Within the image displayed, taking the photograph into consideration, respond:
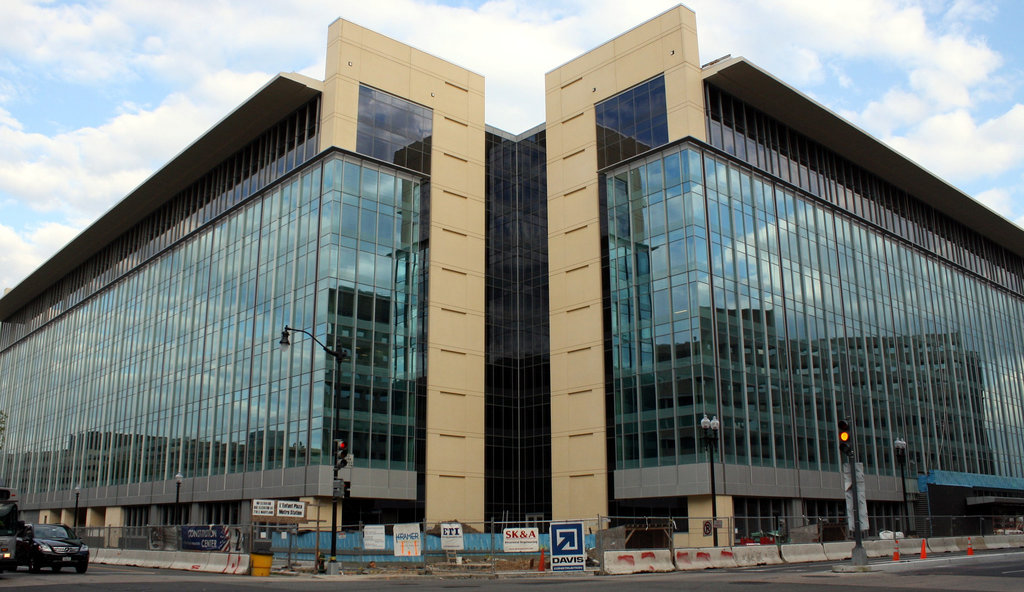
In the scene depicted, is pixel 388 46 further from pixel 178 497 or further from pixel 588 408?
pixel 178 497

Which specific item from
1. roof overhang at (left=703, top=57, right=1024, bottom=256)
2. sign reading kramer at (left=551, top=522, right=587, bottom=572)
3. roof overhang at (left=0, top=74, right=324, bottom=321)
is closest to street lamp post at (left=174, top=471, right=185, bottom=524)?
roof overhang at (left=0, top=74, right=324, bottom=321)

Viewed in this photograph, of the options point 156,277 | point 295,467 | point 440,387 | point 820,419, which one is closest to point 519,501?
point 440,387

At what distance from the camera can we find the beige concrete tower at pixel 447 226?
2007 inches

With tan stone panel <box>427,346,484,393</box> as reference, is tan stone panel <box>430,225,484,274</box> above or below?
above

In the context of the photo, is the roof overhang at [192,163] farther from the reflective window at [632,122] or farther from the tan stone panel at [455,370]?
the tan stone panel at [455,370]

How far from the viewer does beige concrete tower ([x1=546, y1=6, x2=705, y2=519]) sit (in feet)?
163

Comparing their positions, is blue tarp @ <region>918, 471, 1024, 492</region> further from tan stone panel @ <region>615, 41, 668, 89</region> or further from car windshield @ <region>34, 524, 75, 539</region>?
car windshield @ <region>34, 524, 75, 539</region>

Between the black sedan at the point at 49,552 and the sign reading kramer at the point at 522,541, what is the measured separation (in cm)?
1428

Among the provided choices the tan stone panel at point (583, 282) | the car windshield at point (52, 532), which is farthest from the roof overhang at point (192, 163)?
the car windshield at point (52, 532)

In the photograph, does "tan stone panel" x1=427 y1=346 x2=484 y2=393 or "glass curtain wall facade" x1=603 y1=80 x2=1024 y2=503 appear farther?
"tan stone panel" x1=427 y1=346 x2=484 y2=393

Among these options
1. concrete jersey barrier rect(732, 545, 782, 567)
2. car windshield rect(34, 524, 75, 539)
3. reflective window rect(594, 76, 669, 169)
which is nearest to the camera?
car windshield rect(34, 524, 75, 539)

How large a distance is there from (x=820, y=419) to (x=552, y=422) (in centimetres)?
1666

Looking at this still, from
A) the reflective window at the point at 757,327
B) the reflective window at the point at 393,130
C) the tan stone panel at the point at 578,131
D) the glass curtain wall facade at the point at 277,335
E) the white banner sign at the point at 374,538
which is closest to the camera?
the white banner sign at the point at 374,538

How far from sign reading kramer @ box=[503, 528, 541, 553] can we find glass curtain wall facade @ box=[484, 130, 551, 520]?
25.7 m
